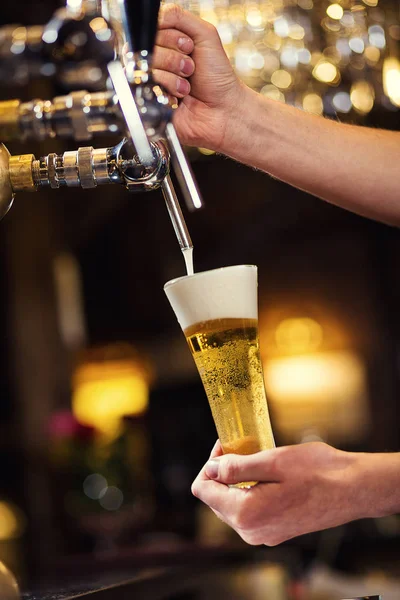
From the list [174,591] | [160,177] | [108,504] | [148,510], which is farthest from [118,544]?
[160,177]

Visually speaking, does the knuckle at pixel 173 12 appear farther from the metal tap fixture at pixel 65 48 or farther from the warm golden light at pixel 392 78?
the warm golden light at pixel 392 78

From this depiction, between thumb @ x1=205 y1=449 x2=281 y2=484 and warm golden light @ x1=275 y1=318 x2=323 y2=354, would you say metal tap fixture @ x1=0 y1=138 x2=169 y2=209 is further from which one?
warm golden light @ x1=275 y1=318 x2=323 y2=354

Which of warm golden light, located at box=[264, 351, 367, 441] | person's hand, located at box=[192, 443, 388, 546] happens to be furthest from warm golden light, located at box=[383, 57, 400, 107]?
warm golden light, located at box=[264, 351, 367, 441]

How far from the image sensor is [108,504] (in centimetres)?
331

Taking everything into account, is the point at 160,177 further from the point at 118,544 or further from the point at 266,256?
the point at 266,256

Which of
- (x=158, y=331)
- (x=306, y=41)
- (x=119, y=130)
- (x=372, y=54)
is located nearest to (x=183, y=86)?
(x=119, y=130)

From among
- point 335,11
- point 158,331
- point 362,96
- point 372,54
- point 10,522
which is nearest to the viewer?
point 335,11

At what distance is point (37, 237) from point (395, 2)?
157 inches

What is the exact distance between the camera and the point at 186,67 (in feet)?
3.91

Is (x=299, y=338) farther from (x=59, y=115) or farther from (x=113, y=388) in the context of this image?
(x=59, y=115)

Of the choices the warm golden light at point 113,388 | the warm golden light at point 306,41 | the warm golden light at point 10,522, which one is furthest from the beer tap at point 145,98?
the warm golden light at point 113,388

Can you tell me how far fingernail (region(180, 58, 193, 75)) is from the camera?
1.18 m

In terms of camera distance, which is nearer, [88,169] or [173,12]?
[88,169]

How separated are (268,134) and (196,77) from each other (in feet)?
0.64
